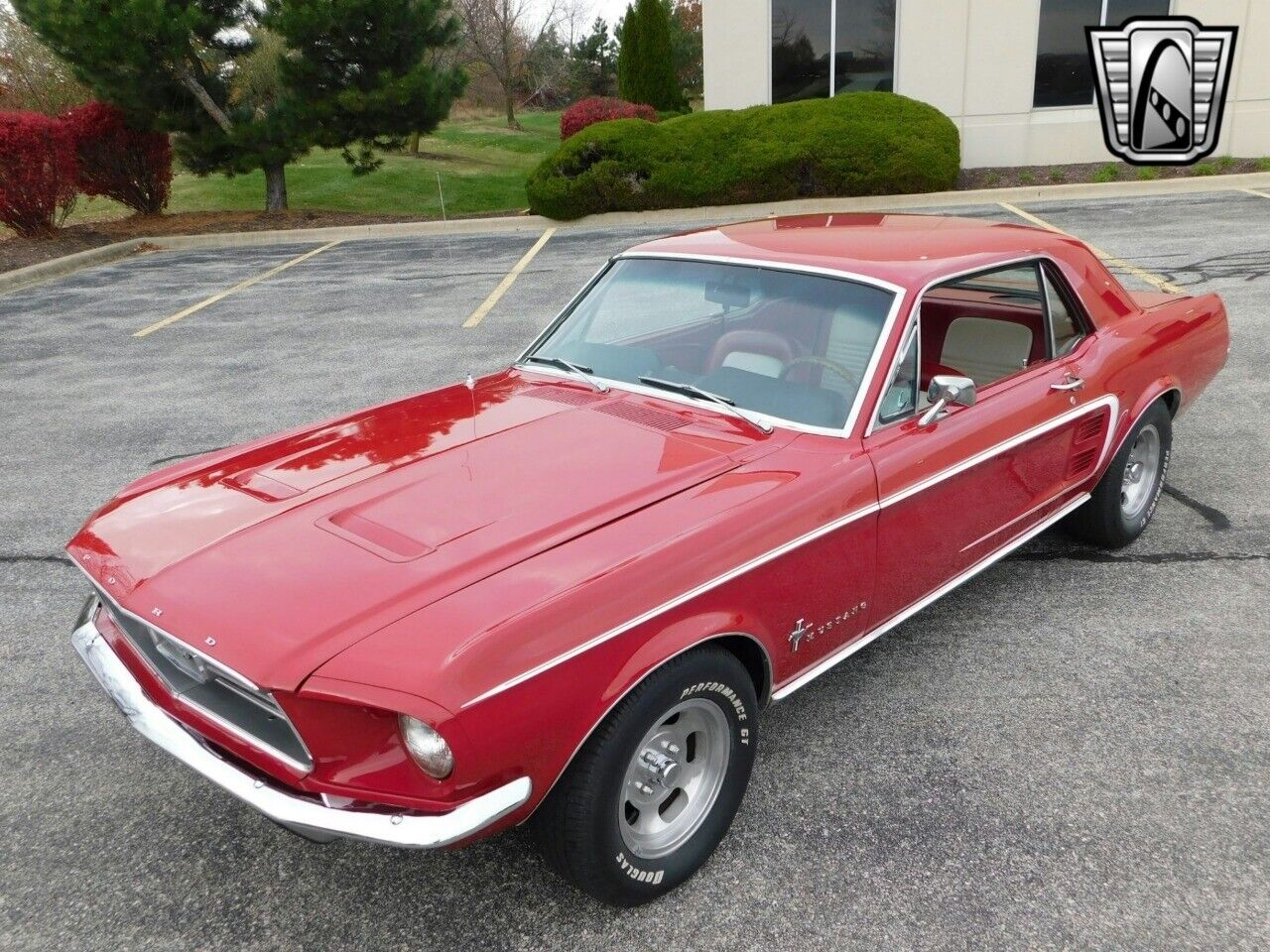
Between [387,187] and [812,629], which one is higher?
[387,187]

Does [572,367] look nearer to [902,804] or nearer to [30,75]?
[902,804]

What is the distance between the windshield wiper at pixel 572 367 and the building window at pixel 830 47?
14.7 meters

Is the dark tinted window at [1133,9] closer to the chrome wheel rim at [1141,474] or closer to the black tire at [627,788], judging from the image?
the chrome wheel rim at [1141,474]

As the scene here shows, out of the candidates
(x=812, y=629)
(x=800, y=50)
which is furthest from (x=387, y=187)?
(x=812, y=629)

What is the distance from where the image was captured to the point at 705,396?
3.32m

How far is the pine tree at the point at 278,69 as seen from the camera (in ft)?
49.8

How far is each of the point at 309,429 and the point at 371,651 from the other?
65.5 inches

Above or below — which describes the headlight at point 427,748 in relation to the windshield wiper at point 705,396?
below

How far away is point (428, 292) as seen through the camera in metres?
11.0

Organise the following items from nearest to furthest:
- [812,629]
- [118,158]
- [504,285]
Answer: [812,629] < [504,285] < [118,158]

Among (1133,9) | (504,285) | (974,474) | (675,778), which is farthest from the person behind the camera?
(1133,9)

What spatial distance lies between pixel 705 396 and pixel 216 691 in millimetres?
1744

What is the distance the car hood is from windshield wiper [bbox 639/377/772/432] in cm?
10

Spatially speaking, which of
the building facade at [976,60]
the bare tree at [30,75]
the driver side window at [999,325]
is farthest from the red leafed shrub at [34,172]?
the driver side window at [999,325]
